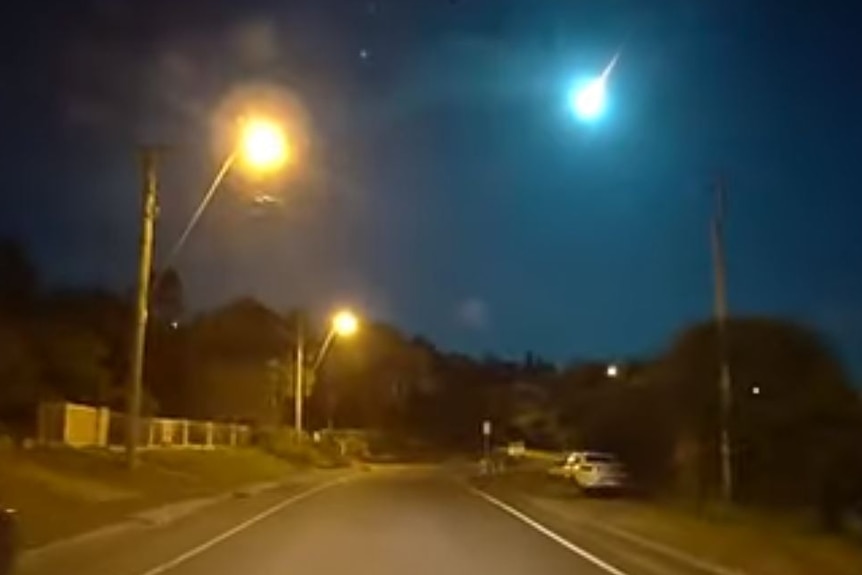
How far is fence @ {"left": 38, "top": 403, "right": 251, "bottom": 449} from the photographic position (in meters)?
57.5

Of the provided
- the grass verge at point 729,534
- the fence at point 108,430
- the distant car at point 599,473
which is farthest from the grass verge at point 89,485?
the distant car at point 599,473

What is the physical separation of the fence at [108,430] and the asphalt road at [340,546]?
15.2 meters

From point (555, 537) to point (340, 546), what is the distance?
545cm

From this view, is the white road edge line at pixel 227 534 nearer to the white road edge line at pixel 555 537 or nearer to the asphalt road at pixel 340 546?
the asphalt road at pixel 340 546

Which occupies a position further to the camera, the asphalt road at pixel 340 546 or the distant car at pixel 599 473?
the distant car at pixel 599 473

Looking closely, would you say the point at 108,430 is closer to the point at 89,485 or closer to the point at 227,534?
the point at 89,485

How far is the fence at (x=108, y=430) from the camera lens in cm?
5747

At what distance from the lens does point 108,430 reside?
64500 mm

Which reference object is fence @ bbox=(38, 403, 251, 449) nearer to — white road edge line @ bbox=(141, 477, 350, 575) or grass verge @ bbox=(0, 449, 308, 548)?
grass verge @ bbox=(0, 449, 308, 548)

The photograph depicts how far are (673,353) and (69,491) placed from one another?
19.4m

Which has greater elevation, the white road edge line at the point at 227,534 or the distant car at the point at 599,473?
the distant car at the point at 599,473

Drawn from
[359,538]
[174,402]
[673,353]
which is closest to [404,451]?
[174,402]

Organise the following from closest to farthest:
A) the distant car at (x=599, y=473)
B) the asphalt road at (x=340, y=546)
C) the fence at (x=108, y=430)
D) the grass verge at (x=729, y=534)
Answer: the asphalt road at (x=340, y=546) → the grass verge at (x=729, y=534) → the distant car at (x=599, y=473) → the fence at (x=108, y=430)

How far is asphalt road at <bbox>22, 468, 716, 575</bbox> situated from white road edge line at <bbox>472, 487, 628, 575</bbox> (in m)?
0.02
